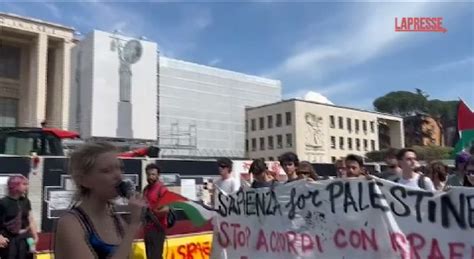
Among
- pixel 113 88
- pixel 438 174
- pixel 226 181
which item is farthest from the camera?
pixel 113 88

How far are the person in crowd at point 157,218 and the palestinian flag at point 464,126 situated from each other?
18.6 ft

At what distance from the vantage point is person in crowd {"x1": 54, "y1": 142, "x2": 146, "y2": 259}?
210 centimetres

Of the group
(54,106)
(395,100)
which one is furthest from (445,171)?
(395,100)

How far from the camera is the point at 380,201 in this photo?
5.43 meters

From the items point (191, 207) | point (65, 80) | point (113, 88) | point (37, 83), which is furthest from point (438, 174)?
point (113, 88)

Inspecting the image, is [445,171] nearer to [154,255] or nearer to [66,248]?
[154,255]

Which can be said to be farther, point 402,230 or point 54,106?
point 54,106

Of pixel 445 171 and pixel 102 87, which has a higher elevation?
pixel 102 87

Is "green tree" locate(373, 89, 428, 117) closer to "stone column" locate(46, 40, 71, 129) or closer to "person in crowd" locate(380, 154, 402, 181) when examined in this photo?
"stone column" locate(46, 40, 71, 129)

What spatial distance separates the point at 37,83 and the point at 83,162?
57.3 meters

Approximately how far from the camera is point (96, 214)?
2.27 meters

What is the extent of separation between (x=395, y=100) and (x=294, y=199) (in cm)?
13355

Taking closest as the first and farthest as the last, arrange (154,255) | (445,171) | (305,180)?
(305,180)
(154,255)
(445,171)

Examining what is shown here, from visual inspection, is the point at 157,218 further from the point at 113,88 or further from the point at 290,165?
the point at 113,88
